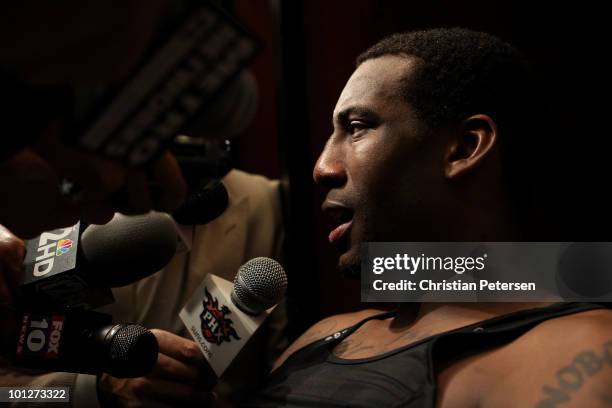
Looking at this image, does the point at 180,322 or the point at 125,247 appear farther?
the point at 180,322

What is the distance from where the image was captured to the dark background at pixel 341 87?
A: 1500 mm

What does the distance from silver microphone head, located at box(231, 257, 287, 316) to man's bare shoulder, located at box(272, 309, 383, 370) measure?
0.31 metres

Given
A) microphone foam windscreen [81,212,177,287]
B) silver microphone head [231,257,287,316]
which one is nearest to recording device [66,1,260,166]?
microphone foam windscreen [81,212,177,287]

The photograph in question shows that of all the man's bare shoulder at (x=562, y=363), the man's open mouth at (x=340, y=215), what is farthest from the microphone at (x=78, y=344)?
the man's bare shoulder at (x=562, y=363)

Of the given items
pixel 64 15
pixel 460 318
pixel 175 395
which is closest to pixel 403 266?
pixel 460 318

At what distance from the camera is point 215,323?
1.23 metres

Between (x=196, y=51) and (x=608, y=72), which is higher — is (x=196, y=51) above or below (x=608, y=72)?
below

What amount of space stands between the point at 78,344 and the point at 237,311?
293 mm

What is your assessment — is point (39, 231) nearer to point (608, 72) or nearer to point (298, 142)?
point (298, 142)

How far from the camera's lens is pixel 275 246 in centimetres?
175

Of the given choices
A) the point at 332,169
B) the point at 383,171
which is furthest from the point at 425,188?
the point at 332,169

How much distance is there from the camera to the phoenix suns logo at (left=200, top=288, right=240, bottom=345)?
122cm

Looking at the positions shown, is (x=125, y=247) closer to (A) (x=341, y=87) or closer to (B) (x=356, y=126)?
(B) (x=356, y=126)

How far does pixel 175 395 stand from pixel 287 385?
231mm
